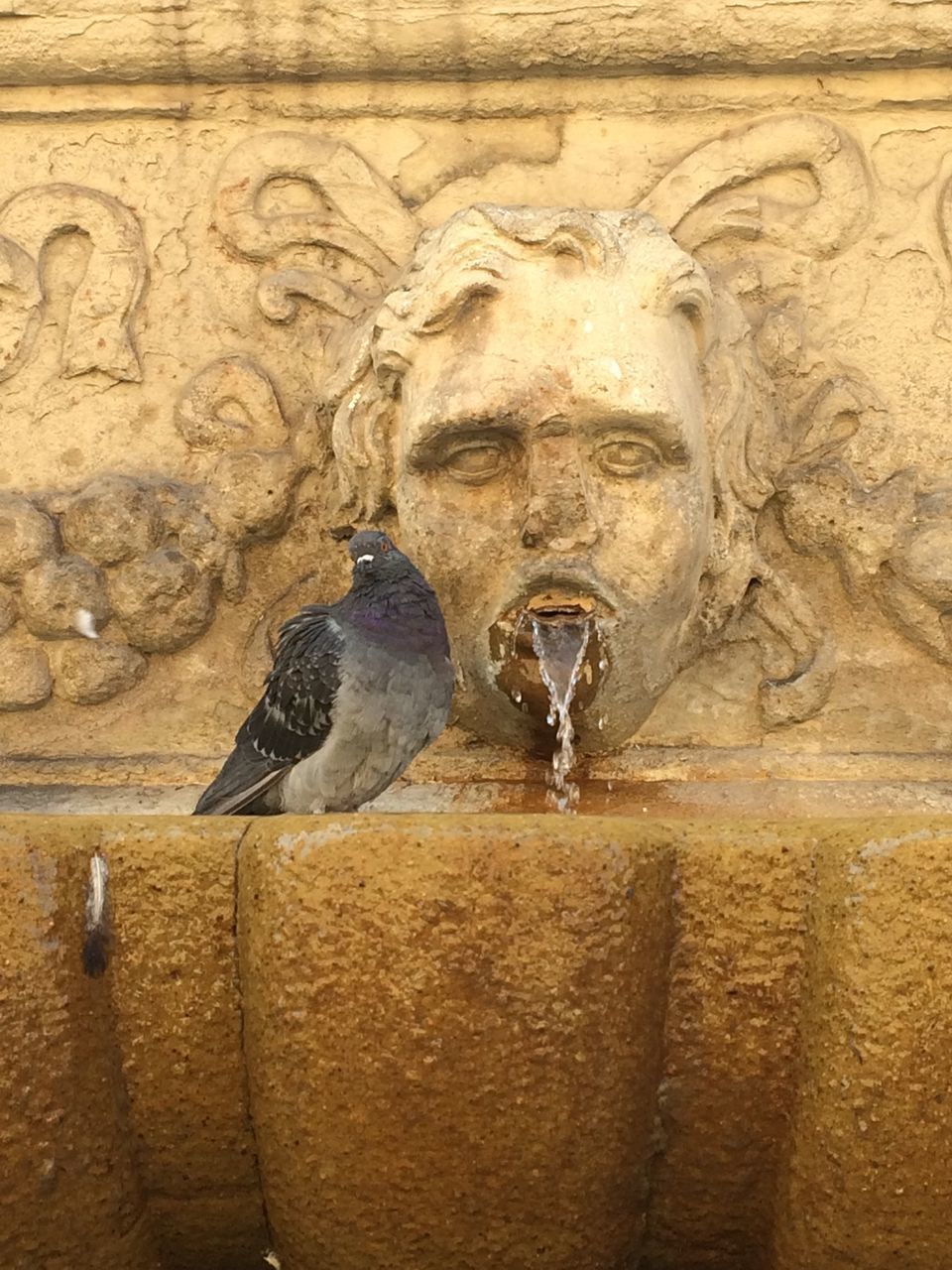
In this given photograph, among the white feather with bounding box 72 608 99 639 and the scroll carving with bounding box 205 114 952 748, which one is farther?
the white feather with bounding box 72 608 99 639

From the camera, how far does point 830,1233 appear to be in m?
1.74

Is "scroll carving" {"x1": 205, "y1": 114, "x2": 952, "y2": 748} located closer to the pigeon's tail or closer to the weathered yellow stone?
the pigeon's tail

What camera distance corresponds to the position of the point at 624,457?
8.10 feet

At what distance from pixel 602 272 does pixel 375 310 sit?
0.37 metres

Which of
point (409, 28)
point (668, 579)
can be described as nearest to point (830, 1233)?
point (668, 579)

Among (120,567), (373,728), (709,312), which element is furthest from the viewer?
(120,567)

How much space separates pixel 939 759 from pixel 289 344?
1051mm

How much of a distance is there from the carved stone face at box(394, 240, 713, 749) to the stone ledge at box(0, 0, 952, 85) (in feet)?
1.36

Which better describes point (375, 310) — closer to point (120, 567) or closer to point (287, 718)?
point (120, 567)

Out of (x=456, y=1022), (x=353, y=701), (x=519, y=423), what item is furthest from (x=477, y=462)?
(x=456, y=1022)

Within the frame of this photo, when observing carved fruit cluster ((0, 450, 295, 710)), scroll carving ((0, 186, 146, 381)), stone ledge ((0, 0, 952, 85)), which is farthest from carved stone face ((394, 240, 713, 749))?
scroll carving ((0, 186, 146, 381))

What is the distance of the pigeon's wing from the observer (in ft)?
7.80

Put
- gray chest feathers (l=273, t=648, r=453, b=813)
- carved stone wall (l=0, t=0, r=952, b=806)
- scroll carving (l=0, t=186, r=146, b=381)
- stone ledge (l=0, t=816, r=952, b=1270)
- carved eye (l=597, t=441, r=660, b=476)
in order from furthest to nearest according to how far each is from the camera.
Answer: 1. scroll carving (l=0, t=186, r=146, b=381)
2. carved stone wall (l=0, t=0, r=952, b=806)
3. carved eye (l=597, t=441, r=660, b=476)
4. gray chest feathers (l=273, t=648, r=453, b=813)
5. stone ledge (l=0, t=816, r=952, b=1270)

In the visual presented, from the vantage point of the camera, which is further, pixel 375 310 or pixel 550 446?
pixel 375 310
